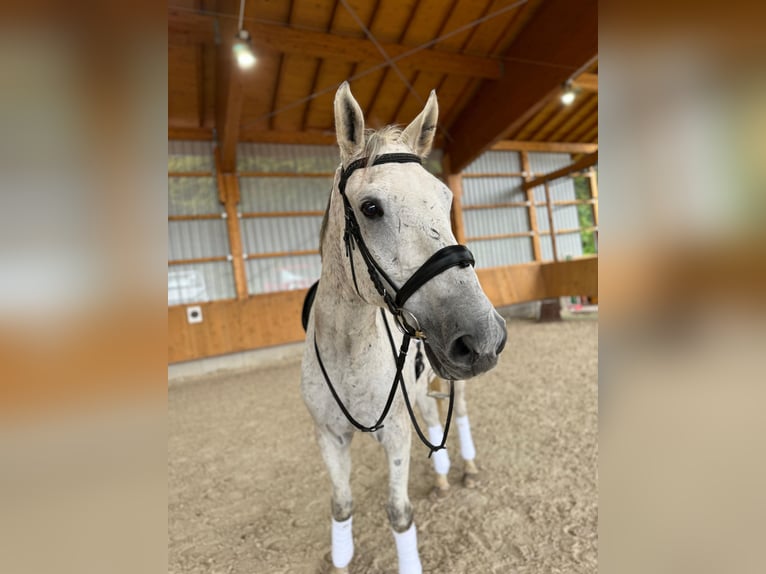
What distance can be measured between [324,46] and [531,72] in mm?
4311

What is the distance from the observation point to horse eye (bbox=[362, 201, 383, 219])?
3.79ft

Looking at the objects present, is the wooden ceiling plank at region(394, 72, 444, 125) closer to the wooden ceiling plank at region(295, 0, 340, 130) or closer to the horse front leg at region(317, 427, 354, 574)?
the wooden ceiling plank at region(295, 0, 340, 130)

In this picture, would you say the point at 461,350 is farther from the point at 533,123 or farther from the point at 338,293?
the point at 533,123

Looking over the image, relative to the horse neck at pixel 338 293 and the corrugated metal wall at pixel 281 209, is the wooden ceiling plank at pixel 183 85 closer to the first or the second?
the corrugated metal wall at pixel 281 209

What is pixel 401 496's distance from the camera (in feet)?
5.60

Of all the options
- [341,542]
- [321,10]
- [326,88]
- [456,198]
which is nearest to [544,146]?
[456,198]

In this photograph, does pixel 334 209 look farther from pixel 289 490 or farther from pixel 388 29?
pixel 388 29

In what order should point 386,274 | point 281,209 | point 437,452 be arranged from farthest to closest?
point 281,209, point 437,452, point 386,274

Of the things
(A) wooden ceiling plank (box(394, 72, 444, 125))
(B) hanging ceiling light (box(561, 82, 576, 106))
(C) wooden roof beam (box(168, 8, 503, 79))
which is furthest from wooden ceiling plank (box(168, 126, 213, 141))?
(B) hanging ceiling light (box(561, 82, 576, 106))

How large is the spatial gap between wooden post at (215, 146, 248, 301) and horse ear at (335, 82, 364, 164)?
7869 mm
